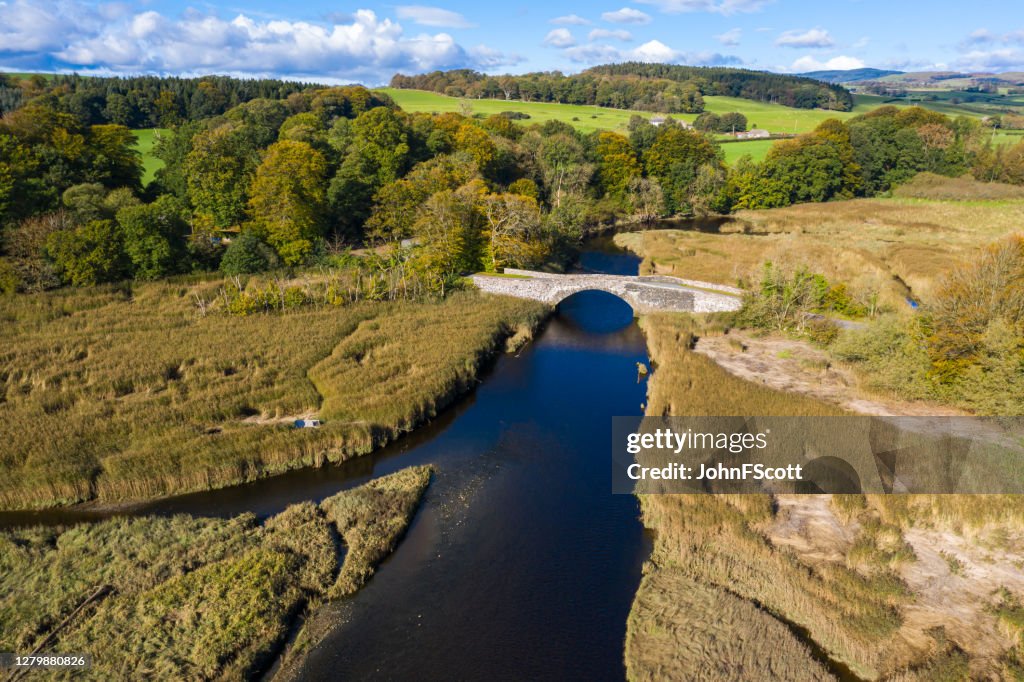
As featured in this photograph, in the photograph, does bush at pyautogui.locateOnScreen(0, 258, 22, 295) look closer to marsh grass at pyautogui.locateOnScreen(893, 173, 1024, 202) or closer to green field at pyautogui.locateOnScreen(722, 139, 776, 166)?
green field at pyautogui.locateOnScreen(722, 139, 776, 166)

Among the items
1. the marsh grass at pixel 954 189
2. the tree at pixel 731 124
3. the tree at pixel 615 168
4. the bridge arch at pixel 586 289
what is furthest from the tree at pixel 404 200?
the tree at pixel 731 124

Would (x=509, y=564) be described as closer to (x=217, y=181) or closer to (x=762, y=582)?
(x=762, y=582)

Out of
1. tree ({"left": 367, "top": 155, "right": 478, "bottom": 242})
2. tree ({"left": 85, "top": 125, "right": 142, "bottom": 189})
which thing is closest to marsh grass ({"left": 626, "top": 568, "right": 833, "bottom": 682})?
tree ({"left": 367, "top": 155, "right": 478, "bottom": 242})

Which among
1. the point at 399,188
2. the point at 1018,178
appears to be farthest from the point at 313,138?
the point at 1018,178

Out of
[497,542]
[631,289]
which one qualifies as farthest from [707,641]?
[631,289]

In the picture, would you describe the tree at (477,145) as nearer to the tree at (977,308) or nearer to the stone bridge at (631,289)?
the stone bridge at (631,289)
